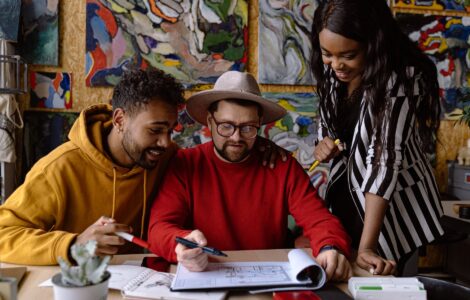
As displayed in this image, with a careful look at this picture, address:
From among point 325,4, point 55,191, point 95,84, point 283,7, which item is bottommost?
point 55,191

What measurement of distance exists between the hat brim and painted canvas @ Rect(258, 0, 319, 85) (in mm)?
1429

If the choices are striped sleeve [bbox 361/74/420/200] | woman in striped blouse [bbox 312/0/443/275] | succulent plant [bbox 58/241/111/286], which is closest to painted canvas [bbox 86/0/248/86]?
woman in striped blouse [bbox 312/0/443/275]

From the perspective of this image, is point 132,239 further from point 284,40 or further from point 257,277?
point 284,40

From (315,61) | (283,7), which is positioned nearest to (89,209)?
(315,61)

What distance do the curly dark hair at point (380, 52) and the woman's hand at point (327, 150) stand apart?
22 cm

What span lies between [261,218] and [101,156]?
60 centimetres

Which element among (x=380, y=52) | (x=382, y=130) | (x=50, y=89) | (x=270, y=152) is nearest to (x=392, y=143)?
(x=382, y=130)

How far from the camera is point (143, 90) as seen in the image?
1.38 meters

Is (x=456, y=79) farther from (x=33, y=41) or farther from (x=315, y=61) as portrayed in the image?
(x=33, y=41)

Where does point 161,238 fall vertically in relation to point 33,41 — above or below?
below

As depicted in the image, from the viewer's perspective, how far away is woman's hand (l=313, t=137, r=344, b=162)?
5.06 feet

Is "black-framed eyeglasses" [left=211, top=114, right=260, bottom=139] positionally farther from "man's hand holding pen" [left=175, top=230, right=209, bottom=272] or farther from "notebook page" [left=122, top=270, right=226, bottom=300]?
"notebook page" [left=122, top=270, right=226, bottom=300]

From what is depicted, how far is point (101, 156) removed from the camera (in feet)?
4.52

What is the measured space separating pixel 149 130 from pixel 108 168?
187 millimetres
